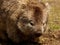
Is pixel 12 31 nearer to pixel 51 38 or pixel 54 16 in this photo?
pixel 51 38

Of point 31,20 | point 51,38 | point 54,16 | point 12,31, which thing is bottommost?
point 51,38

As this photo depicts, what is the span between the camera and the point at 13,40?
261 inches

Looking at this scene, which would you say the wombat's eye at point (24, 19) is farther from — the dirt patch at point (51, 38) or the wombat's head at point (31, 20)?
the dirt patch at point (51, 38)

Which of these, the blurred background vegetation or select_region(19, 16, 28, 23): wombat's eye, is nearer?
select_region(19, 16, 28, 23): wombat's eye

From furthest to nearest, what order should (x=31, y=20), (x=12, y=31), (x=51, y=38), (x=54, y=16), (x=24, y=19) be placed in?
(x=54, y=16), (x=51, y=38), (x=12, y=31), (x=24, y=19), (x=31, y=20)

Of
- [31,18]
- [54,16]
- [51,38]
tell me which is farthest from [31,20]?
[54,16]

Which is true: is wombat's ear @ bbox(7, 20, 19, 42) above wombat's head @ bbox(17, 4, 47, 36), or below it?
below

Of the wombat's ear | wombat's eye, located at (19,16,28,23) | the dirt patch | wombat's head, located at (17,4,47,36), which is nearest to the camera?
wombat's head, located at (17,4,47,36)

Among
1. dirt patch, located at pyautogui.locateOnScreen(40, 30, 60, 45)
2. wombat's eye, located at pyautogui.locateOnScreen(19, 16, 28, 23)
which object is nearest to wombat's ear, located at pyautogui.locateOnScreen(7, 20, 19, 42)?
wombat's eye, located at pyautogui.locateOnScreen(19, 16, 28, 23)

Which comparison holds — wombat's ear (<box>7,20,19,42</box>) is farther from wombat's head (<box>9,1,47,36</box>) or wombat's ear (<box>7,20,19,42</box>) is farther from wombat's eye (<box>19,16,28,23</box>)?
wombat's eye (<box>19,16,28,23</box>)

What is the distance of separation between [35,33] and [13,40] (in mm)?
872

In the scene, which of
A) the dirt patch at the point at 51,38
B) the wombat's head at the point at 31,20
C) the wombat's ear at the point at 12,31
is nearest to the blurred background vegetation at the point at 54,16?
the dirt patch at the point at 51,38

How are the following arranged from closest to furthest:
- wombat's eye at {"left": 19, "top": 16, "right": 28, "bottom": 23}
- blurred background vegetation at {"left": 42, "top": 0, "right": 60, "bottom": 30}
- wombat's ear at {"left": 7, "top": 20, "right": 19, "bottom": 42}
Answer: wombat's eye at {"left": 19, "top": 16, "right": 28, "bottom": 23}
wombat's ear at {"left": 7, "top": 20, "right": 19, "bottom": 42}
blurred background vegetation at {"left": 42, "top": 0, "right": 60, "bottom": 30}

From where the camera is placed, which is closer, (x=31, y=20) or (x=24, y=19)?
(x=31, y=20)
